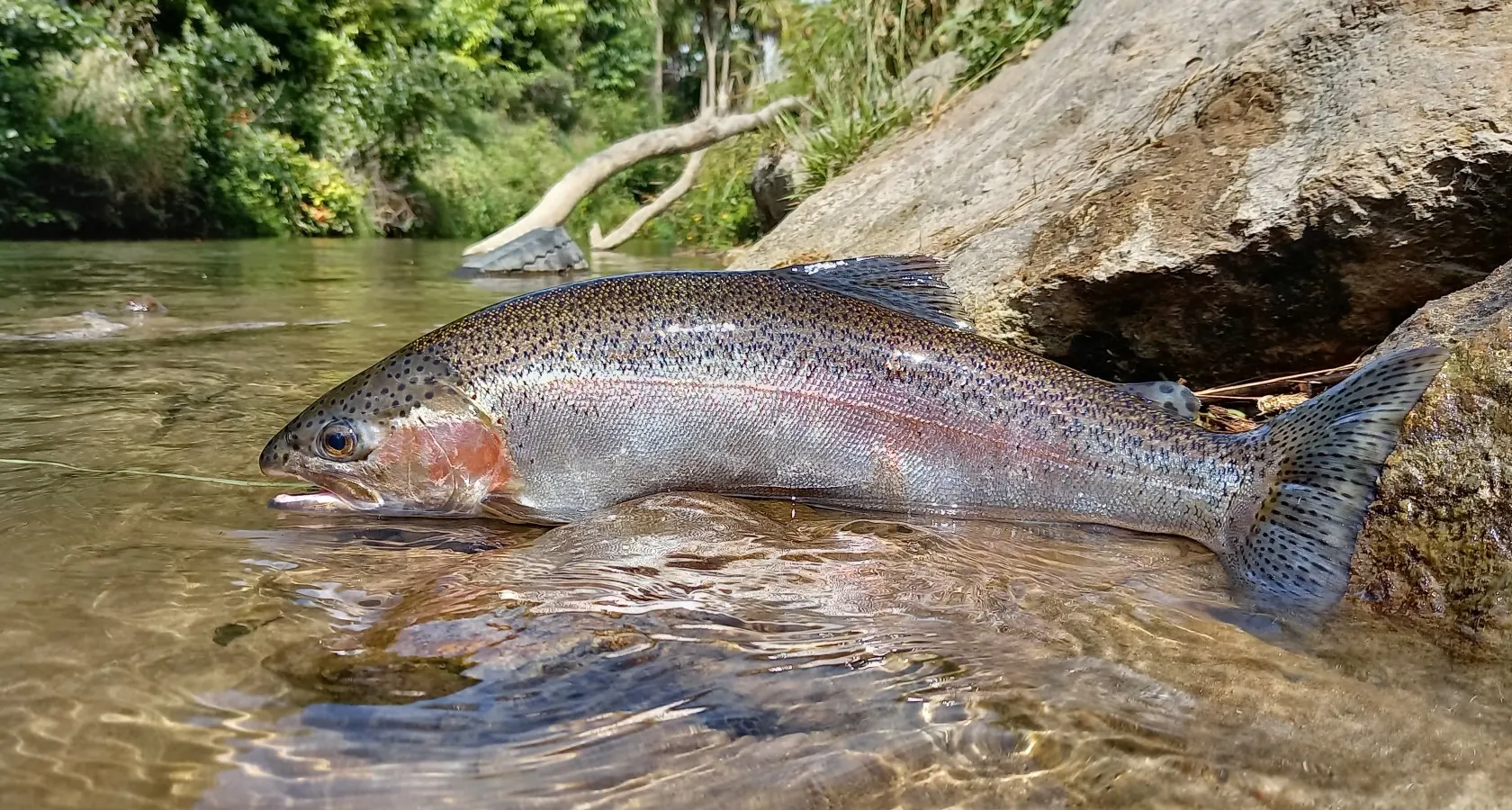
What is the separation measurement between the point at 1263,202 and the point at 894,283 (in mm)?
1356

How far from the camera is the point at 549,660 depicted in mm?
1763

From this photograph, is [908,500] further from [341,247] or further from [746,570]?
[341,247]

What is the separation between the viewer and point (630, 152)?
11.5m

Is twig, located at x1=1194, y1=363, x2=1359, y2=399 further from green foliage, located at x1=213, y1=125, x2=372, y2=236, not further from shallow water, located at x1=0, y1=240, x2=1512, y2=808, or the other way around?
green foliage, located at x1=213, y1=125, x2=372, y2=236

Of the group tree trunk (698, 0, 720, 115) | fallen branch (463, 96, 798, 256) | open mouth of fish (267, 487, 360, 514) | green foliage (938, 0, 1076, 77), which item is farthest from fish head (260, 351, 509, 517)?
tree trunk (698, 0, 720, 115)

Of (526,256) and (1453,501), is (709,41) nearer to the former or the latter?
(526,256)

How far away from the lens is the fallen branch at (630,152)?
11469mm

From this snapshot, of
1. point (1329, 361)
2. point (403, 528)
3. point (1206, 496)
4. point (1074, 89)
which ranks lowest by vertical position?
point (403, 528)

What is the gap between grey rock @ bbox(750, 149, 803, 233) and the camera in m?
10.1

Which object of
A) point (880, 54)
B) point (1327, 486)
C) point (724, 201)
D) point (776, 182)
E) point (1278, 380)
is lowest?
point (1327, 486)

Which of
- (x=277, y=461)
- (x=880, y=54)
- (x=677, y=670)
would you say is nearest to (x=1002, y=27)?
(x=880, y=54)

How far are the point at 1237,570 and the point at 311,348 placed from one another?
4.84 metres

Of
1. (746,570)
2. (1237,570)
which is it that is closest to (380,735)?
(746,570)

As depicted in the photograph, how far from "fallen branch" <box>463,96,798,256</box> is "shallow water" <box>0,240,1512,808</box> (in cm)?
912
